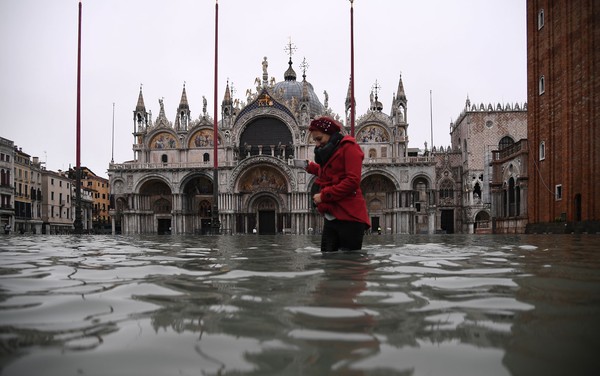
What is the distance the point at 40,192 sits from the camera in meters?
60.6

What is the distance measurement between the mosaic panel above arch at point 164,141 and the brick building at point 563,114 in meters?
31.3

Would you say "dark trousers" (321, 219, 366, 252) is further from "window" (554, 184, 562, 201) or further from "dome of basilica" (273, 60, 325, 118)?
"dome of basilica" (273, 60, 325, 118)

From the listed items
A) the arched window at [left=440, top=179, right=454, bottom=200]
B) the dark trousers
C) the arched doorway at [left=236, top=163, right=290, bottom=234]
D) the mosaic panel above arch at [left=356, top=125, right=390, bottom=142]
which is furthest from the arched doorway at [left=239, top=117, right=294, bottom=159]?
the dark trousers

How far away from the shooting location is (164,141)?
152 feet

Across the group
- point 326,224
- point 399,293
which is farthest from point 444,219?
point 399,293

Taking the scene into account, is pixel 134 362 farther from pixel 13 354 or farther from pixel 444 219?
pixel 444 219

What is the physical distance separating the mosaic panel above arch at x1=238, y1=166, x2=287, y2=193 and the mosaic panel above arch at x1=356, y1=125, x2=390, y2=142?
796cm

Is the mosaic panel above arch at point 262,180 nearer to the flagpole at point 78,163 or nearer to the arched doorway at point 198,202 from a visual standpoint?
the arched doorway at point 198,202

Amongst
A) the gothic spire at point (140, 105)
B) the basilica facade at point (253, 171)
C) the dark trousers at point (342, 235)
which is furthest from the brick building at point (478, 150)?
the dark trousers at point (342, 235)

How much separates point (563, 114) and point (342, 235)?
18.9m

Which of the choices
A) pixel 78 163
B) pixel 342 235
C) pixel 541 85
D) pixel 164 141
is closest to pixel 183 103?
pixel 164 141

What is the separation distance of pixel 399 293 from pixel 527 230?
23.4 m

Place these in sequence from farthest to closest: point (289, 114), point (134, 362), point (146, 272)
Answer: point (289, 114) < point (146, 272) < point (134, 362)

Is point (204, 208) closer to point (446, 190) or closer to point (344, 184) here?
point (446, 190)
